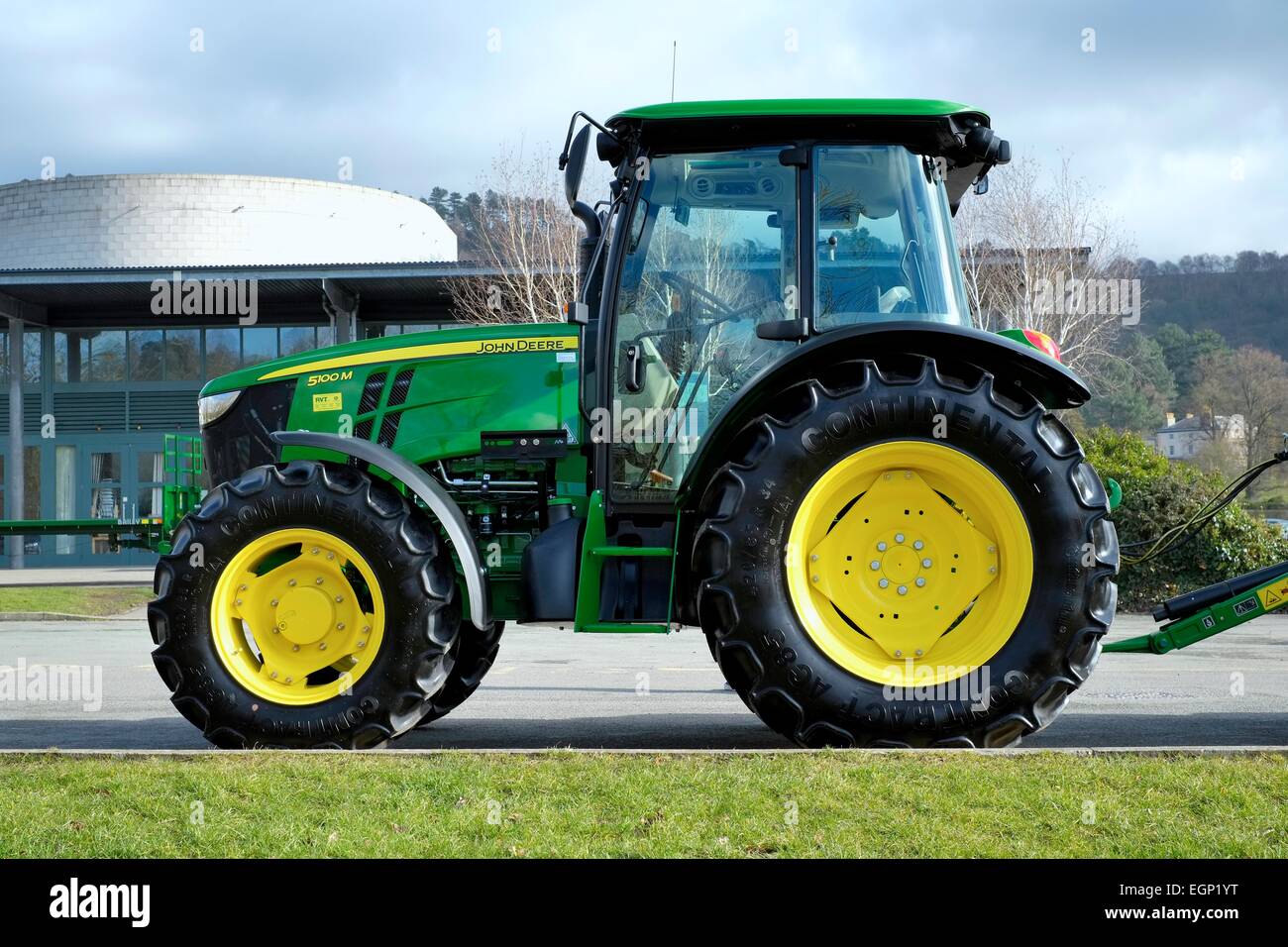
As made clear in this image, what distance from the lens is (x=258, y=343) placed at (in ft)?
109

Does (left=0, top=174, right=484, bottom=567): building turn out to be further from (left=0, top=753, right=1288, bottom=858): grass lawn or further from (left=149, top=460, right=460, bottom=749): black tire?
(left=0, top=753, right=1288, bottom=858): grass lawn

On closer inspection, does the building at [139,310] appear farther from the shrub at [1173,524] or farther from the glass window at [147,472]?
the shrub at [1173,524]

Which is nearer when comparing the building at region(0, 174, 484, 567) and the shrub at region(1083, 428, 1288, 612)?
the shrub at region(1083, 428, 1288, 612)

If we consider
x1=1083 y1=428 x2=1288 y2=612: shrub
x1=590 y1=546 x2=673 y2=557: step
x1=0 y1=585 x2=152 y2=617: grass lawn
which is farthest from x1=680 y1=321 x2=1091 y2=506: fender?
x1=0 y1=585 x2=152 y2=617: grass lawn

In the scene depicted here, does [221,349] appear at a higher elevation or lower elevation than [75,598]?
higher

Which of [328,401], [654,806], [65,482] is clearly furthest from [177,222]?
[654,806]

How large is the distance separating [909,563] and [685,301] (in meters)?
1.63

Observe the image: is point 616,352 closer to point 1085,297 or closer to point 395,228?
point 1085,297

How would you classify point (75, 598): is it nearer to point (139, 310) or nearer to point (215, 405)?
point (215, 405)

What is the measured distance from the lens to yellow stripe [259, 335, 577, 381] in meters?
6.33

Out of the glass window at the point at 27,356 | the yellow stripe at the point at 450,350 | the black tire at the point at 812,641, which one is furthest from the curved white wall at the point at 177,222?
the black tire at the point at 812,641

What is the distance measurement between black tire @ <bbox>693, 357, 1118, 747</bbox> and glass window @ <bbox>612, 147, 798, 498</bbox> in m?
0.61
